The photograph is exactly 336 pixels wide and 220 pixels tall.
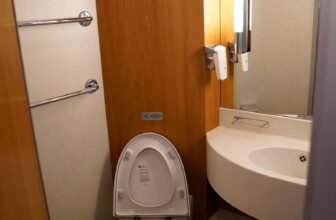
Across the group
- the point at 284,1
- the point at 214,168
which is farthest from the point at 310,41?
the point at 214,168

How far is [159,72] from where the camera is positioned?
5.64ft

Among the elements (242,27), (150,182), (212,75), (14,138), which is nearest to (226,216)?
(150,182)

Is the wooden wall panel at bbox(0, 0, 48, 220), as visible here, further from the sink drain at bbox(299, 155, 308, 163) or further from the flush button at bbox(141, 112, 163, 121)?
the sink drain at bbox(299, 155, 308, 163)

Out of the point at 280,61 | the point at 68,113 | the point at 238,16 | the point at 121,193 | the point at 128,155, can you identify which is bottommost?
the point at 121,193

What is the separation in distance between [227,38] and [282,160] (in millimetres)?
703

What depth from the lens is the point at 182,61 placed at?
65.8 inches

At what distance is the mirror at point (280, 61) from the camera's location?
1548 mm

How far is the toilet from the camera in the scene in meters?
1.71

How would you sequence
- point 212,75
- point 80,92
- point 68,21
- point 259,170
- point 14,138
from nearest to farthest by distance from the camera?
point 14,138 < point 259,170 < point 68,21 < point 80,92 < point 212,75

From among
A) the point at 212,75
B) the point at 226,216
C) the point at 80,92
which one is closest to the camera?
the point at 80,92

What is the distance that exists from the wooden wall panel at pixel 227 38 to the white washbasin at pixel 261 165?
7 centimetres

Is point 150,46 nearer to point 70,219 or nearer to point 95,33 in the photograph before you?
point 95,33

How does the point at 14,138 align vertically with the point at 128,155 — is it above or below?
above

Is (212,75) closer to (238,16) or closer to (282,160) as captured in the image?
(238,16)
